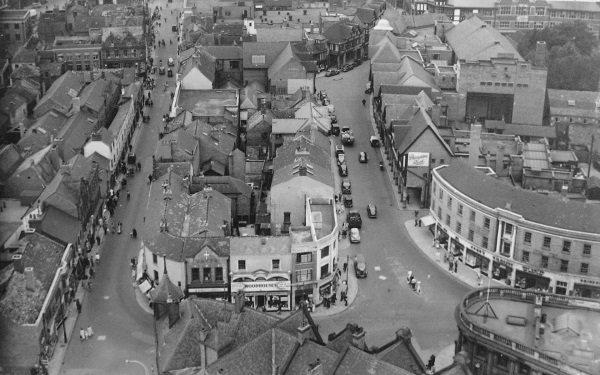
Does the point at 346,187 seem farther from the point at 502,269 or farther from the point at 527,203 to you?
the point at 527,203

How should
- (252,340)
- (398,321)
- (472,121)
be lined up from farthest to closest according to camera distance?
(472,121)
(398,321)
(252,340)

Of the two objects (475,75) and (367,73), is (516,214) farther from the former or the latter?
(367,73)

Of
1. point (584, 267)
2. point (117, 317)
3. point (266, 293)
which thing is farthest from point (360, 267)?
point (117, 317)

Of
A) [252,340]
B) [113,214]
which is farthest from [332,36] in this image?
[252,340]

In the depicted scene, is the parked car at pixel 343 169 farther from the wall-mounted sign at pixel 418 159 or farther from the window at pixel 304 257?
the window at pixel 304 257

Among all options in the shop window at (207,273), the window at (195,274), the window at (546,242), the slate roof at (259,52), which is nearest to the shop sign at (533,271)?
the window at (546,242)

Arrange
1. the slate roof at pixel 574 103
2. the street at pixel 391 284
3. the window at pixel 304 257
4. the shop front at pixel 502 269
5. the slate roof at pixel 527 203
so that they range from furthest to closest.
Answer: the slate roof at pixel 574 103, the shop front at pixel 502 269, the slate roof at pixel 527 203, the window at pixel 304 257, the street at pixel 391 284

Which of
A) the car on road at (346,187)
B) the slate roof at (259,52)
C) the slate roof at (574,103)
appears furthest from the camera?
the slate roof at (259,52)

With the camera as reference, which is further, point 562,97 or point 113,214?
point 562,97
